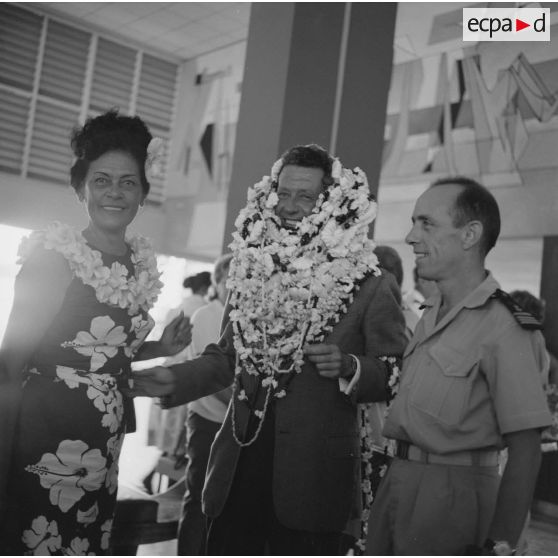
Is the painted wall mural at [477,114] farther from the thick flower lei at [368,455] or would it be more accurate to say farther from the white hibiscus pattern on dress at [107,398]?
the white hibiscus pattern on dress at [107,398]

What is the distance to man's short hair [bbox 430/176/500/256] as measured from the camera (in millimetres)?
1701

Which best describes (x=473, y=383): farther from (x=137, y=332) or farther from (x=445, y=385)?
(x=137, y=332)

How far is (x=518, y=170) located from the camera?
5.61 metres

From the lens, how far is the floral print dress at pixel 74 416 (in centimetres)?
187

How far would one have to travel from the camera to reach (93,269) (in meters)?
1.96

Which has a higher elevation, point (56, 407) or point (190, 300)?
point (190, 300)

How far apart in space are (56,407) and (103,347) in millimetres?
202

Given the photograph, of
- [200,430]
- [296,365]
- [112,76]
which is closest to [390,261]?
[200,430]

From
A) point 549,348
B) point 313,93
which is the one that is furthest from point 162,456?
point 313,93

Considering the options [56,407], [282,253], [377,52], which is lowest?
[56,407]

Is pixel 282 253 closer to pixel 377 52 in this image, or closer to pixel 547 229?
pixel 377 52

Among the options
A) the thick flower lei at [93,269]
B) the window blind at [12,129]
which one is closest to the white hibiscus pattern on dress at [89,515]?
the thick flower lei at [93,269]

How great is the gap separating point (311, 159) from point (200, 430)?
1.83m

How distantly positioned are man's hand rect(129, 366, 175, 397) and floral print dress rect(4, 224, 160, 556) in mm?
44
